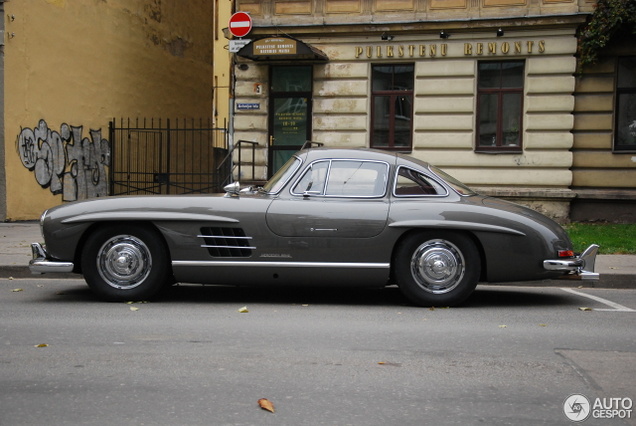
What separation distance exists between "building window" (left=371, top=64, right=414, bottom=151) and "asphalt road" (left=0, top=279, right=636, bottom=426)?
10950 millimetres

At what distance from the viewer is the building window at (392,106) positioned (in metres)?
18.6

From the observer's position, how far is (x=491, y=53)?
17.9 meters

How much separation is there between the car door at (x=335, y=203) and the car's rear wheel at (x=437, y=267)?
38 cm

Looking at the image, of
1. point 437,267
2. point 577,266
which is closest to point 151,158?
point 437,267

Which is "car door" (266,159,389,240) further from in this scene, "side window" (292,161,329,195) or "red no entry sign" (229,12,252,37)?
"red no entry sign" (229,12,252,37)

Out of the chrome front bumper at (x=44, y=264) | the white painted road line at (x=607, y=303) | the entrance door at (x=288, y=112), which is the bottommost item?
the white painted road line at (x=607, y=303)

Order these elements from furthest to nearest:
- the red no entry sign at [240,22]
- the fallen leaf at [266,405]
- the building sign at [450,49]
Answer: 1. the red no entry sign at [240,22]
2. the building sign at [450,49]
3. the fallen leaf at [266,405]

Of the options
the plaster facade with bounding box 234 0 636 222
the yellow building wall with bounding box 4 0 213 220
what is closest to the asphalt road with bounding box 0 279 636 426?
the plaster facade with bounding box 234 0 636 222

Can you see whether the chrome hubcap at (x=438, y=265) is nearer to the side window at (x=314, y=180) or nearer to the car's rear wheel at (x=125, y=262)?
the side window at (x=314, y=180)

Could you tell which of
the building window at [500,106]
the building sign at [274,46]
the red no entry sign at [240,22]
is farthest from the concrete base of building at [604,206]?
the red no entry sign at [240,22]

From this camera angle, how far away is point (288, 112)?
1944cm

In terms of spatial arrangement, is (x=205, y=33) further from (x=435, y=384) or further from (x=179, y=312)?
(x=435, y=384)

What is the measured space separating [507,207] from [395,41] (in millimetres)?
11327

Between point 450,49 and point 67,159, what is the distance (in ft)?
32.2
